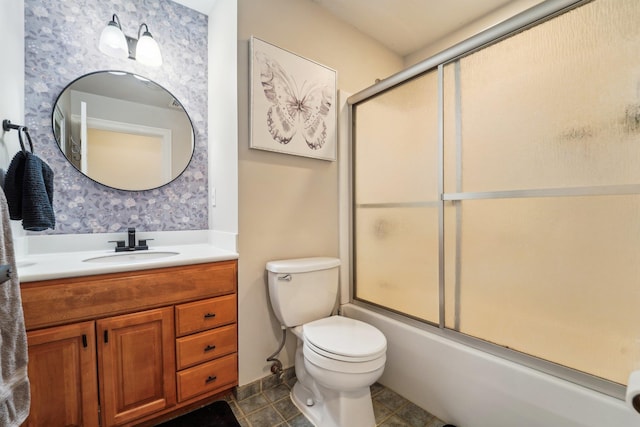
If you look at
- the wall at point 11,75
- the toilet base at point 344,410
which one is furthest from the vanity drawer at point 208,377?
the wall at point 11,75

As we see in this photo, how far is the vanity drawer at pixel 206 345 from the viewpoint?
1303 millimetres

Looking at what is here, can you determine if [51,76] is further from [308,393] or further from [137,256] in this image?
[308,393]

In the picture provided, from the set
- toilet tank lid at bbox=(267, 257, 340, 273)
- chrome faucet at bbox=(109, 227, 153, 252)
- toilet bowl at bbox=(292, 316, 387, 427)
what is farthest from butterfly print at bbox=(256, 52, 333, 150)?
toilet bowl at bbox=(292, 316, 387, 427)

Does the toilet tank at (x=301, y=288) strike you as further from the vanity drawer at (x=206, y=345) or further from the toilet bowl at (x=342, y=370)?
the vanity drawer at (x=206, y=345)

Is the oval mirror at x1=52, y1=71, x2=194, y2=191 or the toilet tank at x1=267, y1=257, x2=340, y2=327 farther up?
the oval mirror at x1=52, y1=71, x2=194, y2=191

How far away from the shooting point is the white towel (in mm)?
711

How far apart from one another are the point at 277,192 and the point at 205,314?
2.57 feet

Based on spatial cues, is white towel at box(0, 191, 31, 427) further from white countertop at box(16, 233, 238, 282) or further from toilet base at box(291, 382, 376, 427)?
toilet base at box(291, 382, 376, 427)

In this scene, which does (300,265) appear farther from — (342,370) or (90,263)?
(90,263)

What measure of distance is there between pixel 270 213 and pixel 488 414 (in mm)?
1460

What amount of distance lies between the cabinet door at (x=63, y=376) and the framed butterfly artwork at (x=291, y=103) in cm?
118

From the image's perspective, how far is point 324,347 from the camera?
1.20 metres

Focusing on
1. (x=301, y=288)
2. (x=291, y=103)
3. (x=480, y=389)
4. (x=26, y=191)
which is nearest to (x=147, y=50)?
(x=291, y=103)

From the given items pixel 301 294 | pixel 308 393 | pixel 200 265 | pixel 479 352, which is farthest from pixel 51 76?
pixel 479 352
